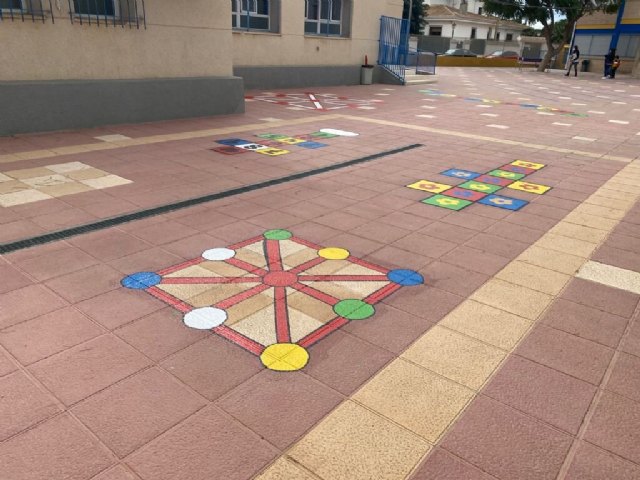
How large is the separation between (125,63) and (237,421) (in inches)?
396

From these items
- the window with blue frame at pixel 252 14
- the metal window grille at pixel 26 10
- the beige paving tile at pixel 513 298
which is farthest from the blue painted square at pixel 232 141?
the window with blue frame at pixel 252 14

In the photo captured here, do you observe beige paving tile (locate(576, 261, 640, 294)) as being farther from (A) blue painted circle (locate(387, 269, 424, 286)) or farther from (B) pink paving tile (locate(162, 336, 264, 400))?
(B) pink paving tile (locate(162, 336, 264, 400))

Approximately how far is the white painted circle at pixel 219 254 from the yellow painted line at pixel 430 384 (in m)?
2.12

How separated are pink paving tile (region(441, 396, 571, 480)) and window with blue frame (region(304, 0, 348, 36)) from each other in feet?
67.2

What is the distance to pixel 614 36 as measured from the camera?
3816 cm

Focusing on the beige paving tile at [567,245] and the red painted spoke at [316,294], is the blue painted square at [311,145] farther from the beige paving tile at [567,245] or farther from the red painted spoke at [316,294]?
the red painted spoke at [316,294]

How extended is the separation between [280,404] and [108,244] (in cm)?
298

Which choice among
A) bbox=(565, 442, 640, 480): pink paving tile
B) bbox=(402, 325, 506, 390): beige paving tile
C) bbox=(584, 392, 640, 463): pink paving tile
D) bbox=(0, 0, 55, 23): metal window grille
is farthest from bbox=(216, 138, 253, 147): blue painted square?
bbox=(565, 442, 640, 480): pink paving tile

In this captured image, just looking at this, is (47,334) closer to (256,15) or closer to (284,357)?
(284,357)

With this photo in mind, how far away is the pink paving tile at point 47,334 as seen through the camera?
3230mm

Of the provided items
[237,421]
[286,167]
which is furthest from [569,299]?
[286,167]

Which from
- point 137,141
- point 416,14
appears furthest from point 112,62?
point 416,14

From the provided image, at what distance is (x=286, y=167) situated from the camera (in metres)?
8.15

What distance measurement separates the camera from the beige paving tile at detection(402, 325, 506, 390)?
3166 mm
